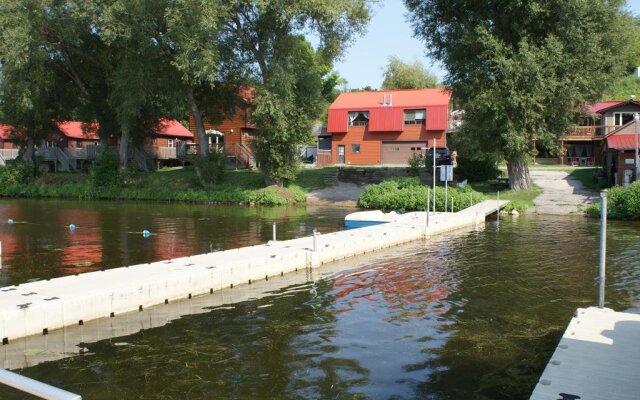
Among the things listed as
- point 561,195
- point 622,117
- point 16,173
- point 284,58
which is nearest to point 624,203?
point 561,195

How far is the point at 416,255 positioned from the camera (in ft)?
65.4

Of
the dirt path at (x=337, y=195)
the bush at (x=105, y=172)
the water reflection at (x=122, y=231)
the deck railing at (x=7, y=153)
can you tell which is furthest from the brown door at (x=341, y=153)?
Answer: the deck railing at (x=7, y=153)

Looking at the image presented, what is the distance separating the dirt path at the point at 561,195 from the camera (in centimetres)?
3584

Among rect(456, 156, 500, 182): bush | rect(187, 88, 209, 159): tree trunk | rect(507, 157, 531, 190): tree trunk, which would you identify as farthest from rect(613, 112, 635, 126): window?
rect(187, 88, 209, 159): tree trunk

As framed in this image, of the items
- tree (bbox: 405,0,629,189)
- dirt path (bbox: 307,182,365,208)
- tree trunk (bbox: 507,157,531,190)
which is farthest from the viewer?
dirt path (bbox: 307,182,365,208)

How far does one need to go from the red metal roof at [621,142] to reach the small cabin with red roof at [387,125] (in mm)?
20244

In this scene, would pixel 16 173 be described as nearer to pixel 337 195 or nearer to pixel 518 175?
pixel 337 195

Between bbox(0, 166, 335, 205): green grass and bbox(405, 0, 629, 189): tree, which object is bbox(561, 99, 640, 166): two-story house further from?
bbox(0, 166, 335, 205): green grass

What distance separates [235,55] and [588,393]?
41.4 metres

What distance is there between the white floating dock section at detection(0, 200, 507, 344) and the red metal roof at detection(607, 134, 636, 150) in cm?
2544

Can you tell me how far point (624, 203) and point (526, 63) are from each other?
964cm

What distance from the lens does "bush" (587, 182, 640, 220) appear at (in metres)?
30.8

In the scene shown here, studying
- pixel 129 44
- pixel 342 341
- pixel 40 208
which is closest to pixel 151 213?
pixel 40 208

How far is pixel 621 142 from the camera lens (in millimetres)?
41531
